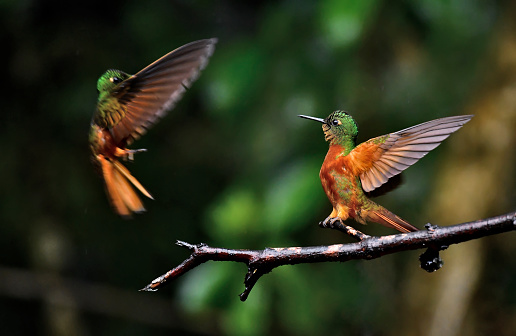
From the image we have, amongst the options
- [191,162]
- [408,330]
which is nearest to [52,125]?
[191,162]

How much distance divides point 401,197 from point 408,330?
3.00ft

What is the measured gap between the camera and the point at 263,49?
9.66 ft

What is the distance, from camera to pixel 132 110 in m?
0.76

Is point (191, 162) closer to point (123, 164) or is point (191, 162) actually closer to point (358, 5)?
point (358, 5)

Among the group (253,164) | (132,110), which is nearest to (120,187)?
(132,110)

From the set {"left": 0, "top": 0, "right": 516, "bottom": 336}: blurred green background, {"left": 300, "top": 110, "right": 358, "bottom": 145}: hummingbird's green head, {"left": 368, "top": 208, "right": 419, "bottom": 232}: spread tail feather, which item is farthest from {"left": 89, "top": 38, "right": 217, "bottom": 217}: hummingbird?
{"left": 0, "top": 0, "right": 516, "bottom": 336}: blurred green background

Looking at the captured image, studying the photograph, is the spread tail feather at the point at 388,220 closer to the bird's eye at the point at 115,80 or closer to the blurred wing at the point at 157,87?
the blurred wing at the point at 157,87

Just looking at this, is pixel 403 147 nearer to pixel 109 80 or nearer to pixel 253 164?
pixel 109 80

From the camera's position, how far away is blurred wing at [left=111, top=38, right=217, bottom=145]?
0.67m

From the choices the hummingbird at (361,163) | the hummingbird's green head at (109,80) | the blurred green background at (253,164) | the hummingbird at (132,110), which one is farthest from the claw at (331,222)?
the blurred green background at (253,164)

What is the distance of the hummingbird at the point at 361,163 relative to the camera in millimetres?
646

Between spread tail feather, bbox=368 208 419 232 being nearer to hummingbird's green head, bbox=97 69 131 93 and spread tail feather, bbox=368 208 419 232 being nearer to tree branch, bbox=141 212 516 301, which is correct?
tree branch, bbox=141 212 516 301

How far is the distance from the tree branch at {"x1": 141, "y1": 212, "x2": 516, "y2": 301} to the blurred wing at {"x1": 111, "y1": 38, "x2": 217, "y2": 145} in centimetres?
15

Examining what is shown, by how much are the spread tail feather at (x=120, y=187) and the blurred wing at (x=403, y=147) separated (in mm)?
235
